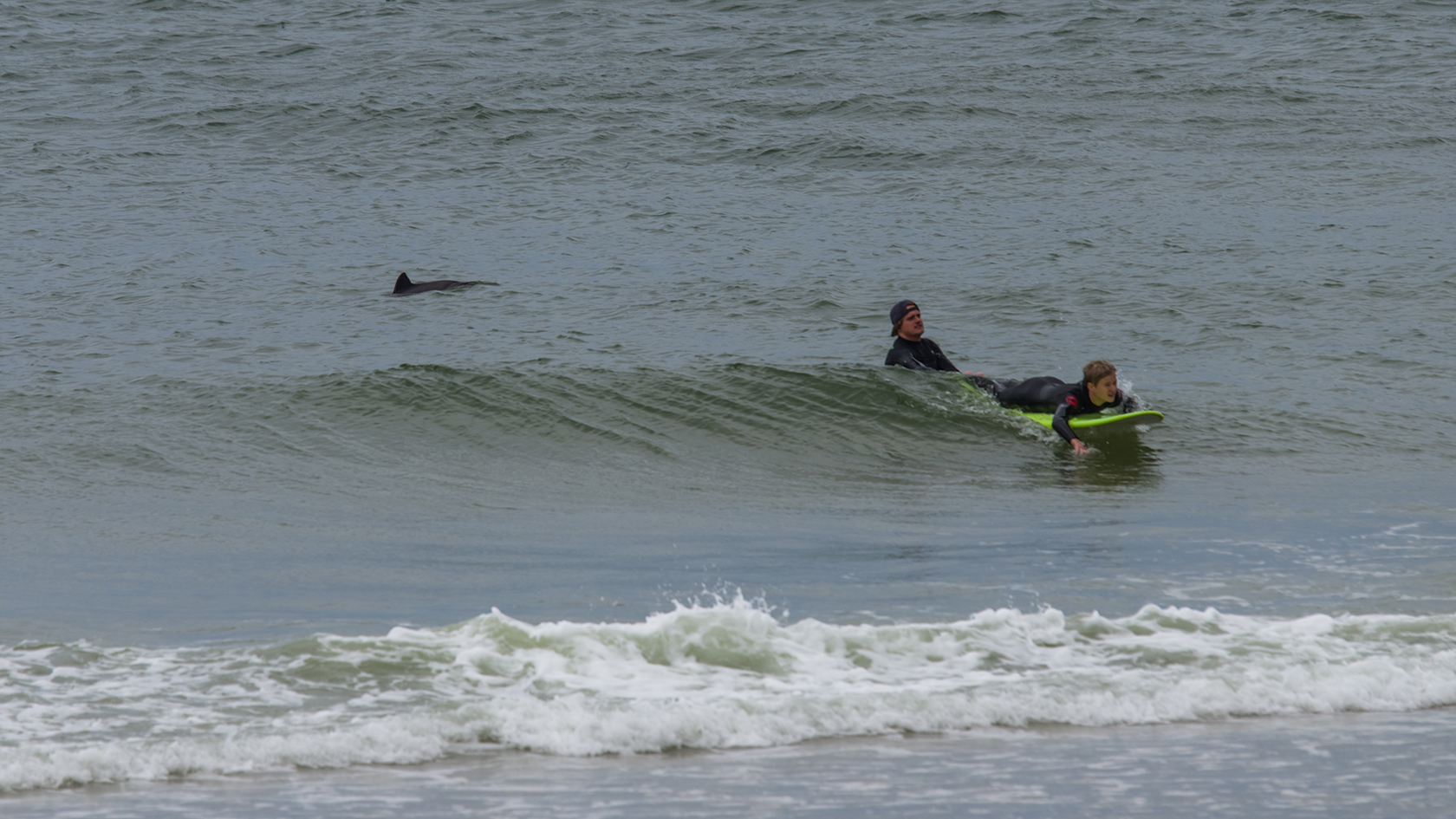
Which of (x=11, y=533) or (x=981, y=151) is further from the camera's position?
(x=981, y=151)

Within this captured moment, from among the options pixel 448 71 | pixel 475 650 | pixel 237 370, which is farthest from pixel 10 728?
pixel 448 71

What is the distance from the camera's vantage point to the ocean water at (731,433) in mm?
5156

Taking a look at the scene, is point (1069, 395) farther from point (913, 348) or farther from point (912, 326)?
point (913, 348)

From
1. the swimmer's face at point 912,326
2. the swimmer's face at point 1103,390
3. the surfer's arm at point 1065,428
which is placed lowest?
the surfer's arm at point 1065,428

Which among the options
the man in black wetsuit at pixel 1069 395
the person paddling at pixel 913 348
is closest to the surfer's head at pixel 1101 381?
the man in black wetsuit at pixel 1069 395

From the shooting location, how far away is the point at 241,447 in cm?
1131

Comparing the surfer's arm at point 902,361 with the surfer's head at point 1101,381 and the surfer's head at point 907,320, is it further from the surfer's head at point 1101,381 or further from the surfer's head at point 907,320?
the surfer's head at point 1101,381

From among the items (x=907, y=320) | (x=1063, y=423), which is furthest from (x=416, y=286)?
(x=1063, y=423)

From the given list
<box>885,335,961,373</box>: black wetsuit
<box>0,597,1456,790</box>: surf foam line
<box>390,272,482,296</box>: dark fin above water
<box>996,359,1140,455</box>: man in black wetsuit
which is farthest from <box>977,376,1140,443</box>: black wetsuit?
<box>390,272,482,296</box>: dark fin above water

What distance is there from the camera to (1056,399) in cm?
1173

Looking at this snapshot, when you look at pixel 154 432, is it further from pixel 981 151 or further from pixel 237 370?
pixel 981 151

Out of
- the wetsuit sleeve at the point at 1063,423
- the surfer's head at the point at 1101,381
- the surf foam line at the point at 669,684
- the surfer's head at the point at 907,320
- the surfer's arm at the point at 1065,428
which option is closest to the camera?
the surf foam line at the point at 669,684

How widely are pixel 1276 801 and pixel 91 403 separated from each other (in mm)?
11508

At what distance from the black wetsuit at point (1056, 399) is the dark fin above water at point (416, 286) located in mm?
8693
